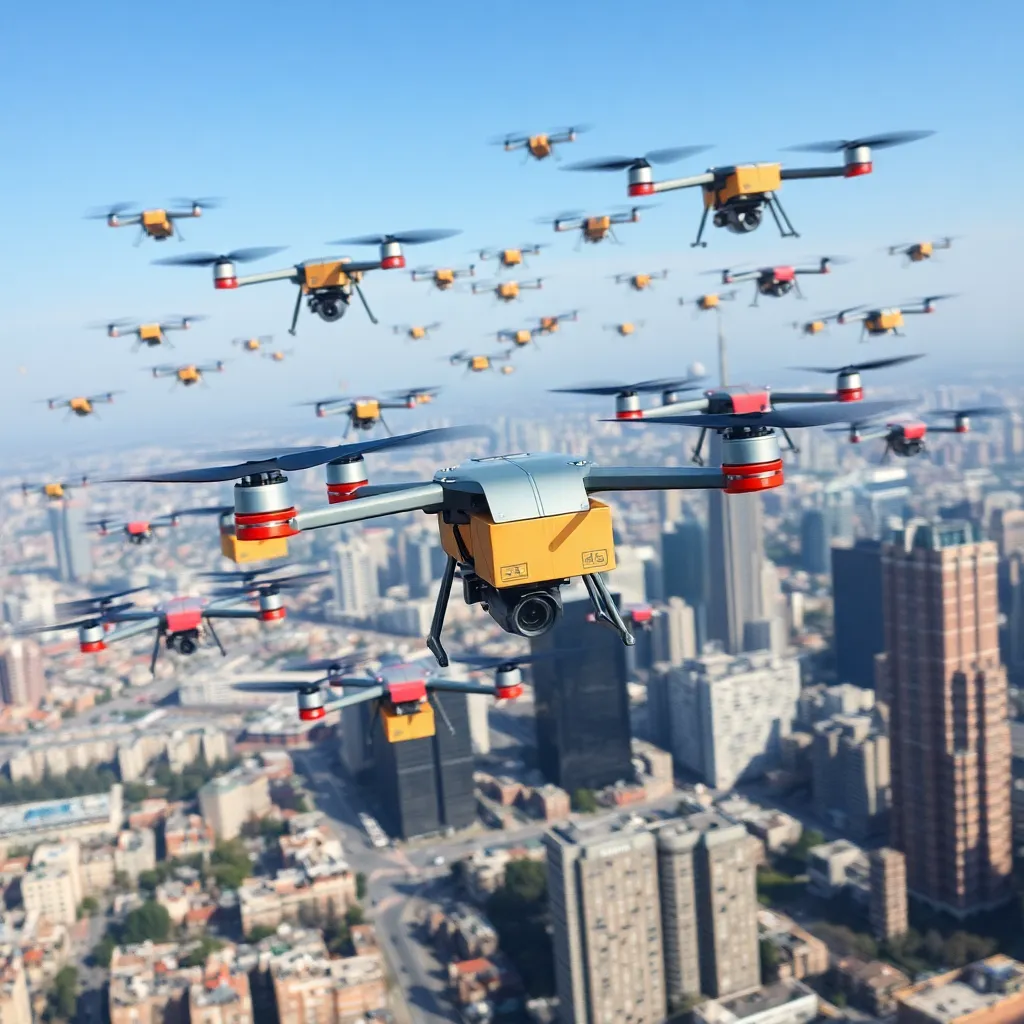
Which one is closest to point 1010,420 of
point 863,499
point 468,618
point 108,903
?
point 863,499

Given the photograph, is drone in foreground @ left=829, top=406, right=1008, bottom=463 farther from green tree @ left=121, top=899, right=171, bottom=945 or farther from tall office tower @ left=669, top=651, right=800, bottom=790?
tall office tower @ left=669, top=651, right=800, bottom=790

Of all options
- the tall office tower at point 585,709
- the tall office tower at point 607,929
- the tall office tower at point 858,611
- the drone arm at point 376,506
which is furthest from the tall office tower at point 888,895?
the drone arm at point 376,506

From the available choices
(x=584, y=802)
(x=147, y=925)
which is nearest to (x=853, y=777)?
(x=584, y=802)

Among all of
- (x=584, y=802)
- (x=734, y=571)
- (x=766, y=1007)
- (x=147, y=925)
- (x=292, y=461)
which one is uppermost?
(x=292, y=461)

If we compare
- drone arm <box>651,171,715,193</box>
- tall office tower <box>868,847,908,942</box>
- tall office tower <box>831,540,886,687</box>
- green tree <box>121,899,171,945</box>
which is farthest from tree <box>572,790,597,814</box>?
drone arm <box>651,171,715,193</box>

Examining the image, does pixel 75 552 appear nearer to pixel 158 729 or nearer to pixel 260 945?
pixel 158 729

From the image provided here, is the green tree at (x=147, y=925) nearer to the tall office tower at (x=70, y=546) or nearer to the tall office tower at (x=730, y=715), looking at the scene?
the tall office tower at (x=730, y=715)

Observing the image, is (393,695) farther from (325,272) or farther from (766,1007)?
(766,1007)
